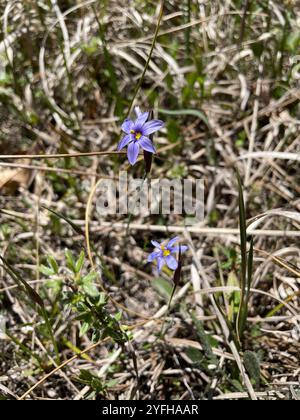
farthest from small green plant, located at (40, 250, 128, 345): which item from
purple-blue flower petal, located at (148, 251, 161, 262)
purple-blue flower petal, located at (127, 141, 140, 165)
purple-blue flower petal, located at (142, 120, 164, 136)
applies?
purple-blue flower petal, located at (142, 120, 164, 136)

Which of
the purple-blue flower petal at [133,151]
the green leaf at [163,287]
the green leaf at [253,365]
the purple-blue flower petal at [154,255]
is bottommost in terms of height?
the green leaf at [253,365]

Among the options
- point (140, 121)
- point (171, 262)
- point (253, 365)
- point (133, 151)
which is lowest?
point (253, 365)

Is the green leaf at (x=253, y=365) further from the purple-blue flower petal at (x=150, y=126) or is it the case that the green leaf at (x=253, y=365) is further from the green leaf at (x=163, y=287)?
the purple-blue flower petal at (x=150, y=126)

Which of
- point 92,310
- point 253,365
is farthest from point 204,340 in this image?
point 92,310

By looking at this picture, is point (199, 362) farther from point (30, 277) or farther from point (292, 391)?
point (30, 277)

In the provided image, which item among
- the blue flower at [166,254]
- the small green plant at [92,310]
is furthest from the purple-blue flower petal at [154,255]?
the small green plant at [92,310]

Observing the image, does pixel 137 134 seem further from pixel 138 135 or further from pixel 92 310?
pixel 92 310
